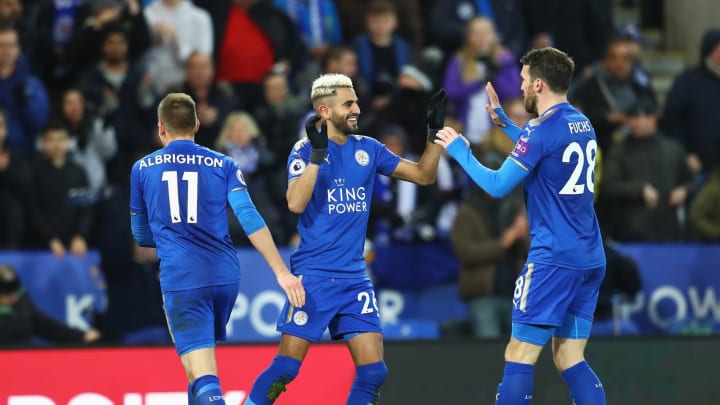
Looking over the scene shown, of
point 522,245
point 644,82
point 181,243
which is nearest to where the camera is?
point 181,243

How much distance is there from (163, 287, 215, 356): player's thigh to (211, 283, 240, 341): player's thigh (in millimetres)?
Answer: 93

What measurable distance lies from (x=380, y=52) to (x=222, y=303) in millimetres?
6517

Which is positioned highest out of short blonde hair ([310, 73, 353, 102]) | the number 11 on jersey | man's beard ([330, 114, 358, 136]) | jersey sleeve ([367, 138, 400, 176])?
short blonde hair ([310, 73, 353, 102])

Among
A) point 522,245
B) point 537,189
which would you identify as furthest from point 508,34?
point 537,189

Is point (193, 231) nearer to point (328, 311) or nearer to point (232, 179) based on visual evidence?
point (232, 179)

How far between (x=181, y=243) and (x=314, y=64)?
6172mm

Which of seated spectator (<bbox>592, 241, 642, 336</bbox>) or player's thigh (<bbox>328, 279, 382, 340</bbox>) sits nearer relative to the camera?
player's thigh (<bbox>328, 279, 382, 340</bbox>)

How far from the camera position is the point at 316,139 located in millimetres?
8344

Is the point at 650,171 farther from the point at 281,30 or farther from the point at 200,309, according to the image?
the point at 200,309

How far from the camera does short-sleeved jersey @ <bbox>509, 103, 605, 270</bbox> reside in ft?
27.3

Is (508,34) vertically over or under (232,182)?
over

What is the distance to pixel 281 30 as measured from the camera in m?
14.6

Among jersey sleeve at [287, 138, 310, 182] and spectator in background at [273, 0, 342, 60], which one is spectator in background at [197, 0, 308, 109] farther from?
→ jersey sleeve at [287, 138, 310, 182]

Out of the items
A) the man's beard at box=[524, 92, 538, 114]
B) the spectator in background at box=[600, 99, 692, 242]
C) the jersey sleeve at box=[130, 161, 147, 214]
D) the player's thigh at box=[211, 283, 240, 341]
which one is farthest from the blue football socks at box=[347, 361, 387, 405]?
the spectator in background at box=[600, 99, 692, 242]
